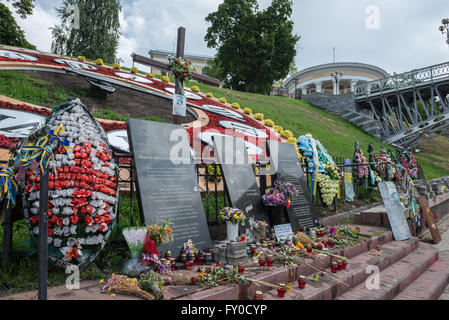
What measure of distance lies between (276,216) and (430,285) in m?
2.40

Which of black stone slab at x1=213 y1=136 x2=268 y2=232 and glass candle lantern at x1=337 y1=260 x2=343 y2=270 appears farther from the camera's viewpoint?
black stone slab at x1=213 y1=136 x2=268 y2=232

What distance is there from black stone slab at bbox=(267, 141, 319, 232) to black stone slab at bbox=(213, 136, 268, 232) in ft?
2.15

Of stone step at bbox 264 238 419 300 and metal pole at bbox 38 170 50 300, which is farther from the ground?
metal pole at bbox 38 170 50 300

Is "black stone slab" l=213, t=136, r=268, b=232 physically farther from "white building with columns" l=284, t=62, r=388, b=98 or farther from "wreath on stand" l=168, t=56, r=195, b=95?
"white building with columns" l=284, t=62, r=388, b=98

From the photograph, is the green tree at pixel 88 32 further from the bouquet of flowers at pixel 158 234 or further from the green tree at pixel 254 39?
the bouquet of flowers at pixel 158 234

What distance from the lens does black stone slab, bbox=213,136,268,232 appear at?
4.54 m

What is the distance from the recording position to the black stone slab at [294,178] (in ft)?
17.6

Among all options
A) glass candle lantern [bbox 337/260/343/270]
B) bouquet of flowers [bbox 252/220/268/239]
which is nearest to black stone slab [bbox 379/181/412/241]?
glass candle lantern [bbox 337/260/343/270]

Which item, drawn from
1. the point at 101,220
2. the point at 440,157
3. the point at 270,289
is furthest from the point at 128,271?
the point at 440,157

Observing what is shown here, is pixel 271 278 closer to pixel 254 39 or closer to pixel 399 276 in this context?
pixel 399 276

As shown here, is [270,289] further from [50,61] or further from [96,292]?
[50,61]

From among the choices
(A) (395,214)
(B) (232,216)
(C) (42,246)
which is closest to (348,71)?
(A) (395,214)

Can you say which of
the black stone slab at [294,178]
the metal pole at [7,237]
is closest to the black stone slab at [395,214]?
the black stone slab at [294,178]

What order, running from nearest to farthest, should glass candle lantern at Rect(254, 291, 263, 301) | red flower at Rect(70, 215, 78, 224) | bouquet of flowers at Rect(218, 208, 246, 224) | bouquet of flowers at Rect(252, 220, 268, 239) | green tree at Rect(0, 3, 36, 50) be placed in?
1. glass candle lantern at Rect(254, 291, 263, 301)
2. red flower at Rect(70, 215, 78, 224)
3. bouquet of flowers at Rect(218, 208, 246, 224)
4. bouquet of flowers at Rect(252, 220, 268, 239)
5. green tree at Rect(0, 3, 36, 50)
